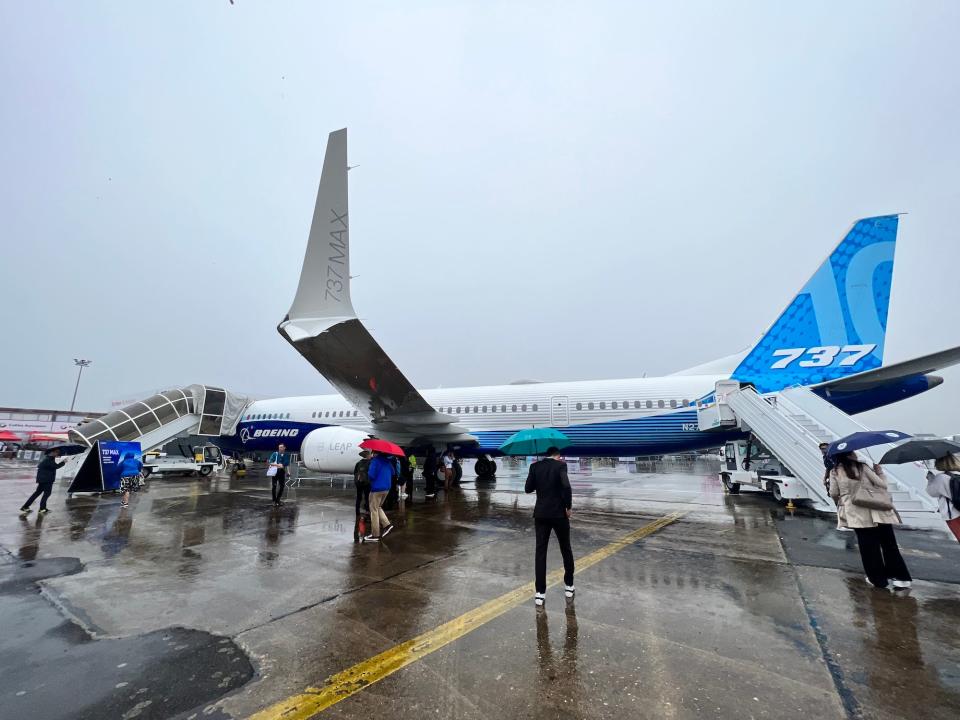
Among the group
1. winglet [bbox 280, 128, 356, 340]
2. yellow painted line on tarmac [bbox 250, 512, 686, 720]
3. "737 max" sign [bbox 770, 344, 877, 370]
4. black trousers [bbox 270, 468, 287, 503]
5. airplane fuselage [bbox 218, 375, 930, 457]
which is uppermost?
winglet [bbox 280, 128, 356, 340]

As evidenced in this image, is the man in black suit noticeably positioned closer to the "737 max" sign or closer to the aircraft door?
the aircraft door

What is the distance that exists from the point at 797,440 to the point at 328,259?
8.88 m

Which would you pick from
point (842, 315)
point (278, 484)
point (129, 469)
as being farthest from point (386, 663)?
point (842, 315)

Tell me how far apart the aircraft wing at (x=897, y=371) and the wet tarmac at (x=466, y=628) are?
3118mm

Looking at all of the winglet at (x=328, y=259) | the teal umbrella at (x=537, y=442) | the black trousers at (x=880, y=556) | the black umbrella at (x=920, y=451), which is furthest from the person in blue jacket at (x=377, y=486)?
the black umbrella at (x=920, y=451)

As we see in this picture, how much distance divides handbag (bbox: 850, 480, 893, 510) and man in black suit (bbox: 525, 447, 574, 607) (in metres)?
2.95

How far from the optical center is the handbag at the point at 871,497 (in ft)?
13.7

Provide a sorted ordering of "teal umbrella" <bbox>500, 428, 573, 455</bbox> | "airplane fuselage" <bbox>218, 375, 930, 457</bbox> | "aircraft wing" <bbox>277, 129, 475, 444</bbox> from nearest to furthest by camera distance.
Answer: "teal umbrella" <bbox>500, 428, 573, 455</bbox>, "aircraft wing" <bbox>277, 129, 475, 444</bbox>, "airplane fuselage" <bbox>218, 375, 930, 457</bbox>

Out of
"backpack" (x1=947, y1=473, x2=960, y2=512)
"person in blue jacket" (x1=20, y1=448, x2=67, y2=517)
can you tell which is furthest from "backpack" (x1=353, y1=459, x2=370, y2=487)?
"backpack" (x1=947, y1=473, x2=960, y2=512)

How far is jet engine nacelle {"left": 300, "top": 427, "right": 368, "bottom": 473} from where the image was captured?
Result: 37.2ft

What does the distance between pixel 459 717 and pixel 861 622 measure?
335 centimetres

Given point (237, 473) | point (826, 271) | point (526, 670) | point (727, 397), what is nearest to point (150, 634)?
point (526, 670)

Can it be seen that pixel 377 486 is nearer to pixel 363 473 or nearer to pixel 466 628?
pixel 363 473

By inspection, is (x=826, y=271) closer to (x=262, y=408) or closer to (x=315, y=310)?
(x=315, y=310)
